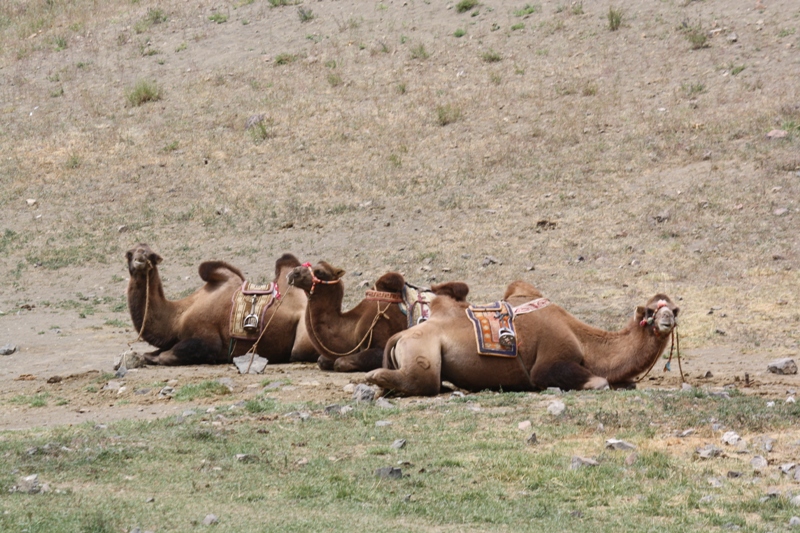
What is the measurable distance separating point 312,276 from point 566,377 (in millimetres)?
2956

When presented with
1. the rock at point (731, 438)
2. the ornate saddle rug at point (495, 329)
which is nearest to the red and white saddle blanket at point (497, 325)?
the ornate saddle rug at point (495, 329)

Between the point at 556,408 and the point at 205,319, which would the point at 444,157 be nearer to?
the point at 205,319

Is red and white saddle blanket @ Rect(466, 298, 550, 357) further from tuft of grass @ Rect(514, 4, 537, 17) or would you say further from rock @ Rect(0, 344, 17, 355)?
tuft of grass @ Rect(514, 4, 537, 17)

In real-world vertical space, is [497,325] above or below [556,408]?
above

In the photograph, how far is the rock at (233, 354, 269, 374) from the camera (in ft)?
41.3

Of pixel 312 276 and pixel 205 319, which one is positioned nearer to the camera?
pixel 312 276

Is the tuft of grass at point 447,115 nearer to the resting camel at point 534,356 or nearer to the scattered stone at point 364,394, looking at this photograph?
the resting camel at point 534,356

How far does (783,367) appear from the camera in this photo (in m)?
11.0

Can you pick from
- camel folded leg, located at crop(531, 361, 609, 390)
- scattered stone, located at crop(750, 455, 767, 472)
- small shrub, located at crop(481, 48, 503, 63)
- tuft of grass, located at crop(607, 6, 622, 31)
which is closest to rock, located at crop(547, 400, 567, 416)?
camel folded leg, located at crop(531, 361, 609, 390)

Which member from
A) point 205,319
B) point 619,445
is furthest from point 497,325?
point 205,319

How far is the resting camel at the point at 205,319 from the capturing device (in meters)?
13.3

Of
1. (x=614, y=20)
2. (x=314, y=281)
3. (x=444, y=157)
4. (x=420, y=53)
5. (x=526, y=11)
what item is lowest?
(x=314, y=281)

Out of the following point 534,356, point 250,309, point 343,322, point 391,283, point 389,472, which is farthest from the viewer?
point 250,309

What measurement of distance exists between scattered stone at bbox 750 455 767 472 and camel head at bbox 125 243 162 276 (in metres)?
Result: 7.98
